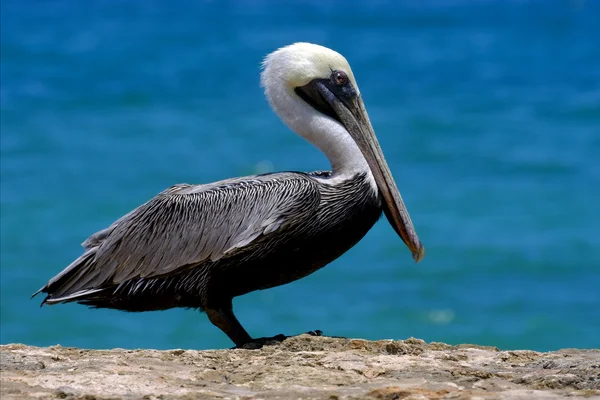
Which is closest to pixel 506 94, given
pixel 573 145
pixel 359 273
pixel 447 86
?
pixel 447 86

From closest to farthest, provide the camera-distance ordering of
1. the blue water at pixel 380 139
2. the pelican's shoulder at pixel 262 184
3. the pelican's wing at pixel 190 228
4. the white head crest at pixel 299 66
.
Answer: the pelican's wing at pixel 190 228 < the pelican's shoulder at pixel 262 184 < the white head crest at pixel 299 66 < the blue water at pixel 380 139

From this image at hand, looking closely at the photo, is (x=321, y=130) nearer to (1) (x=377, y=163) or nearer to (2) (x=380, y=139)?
(1) (x=377, y=163)

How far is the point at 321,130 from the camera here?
6.98 meters

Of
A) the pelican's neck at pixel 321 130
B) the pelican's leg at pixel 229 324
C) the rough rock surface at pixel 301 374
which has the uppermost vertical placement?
the pelican's neck at pixel 321 130

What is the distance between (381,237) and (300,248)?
9.60 metres

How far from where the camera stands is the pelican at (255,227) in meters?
6.41

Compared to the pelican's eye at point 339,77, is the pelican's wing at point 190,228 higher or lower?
lower

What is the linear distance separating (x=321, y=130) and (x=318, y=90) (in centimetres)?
24

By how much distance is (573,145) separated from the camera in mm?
20172

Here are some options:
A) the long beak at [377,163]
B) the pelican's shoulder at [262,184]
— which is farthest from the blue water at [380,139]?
the pelican's shoulder at [262,184]

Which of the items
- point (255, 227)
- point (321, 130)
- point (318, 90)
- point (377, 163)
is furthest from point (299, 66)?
point (255, 227)

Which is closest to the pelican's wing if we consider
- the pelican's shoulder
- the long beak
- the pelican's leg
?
the pelican's shoulder

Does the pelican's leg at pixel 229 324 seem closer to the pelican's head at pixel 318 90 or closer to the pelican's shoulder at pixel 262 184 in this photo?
the pelican's shoulder at pixel 262 184

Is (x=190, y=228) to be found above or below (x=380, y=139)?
below
